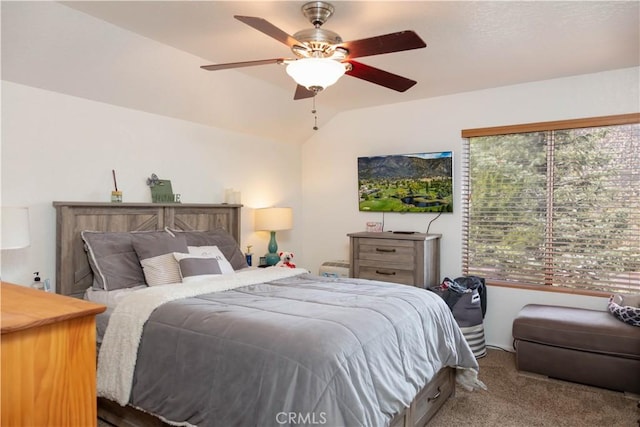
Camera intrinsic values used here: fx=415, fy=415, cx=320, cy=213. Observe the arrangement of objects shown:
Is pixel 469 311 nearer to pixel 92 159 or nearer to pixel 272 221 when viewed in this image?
pixel 272 221

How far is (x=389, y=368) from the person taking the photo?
1920 millimetres

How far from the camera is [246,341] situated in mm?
1839

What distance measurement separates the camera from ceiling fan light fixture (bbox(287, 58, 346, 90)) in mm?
2045

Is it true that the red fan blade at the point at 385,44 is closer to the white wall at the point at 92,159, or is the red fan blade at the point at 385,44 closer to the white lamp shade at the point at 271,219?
the white wall at the point at 92,159

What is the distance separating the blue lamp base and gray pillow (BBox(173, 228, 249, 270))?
76 cm

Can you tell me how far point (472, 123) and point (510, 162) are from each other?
1.73ft

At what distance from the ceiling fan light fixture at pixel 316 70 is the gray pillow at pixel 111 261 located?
6.11 feet

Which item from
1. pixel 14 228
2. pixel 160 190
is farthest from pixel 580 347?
pixel 14 228

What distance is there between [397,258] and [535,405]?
1660mm

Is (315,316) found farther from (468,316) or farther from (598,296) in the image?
(598,296)

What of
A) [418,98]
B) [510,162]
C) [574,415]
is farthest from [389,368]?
[418,98]

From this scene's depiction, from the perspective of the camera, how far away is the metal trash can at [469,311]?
3.63m

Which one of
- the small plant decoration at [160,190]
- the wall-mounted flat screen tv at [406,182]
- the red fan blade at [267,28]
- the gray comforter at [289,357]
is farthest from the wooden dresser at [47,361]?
the wall-mounted flat screen tv at [406,182]

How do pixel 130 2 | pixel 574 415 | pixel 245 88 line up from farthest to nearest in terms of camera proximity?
pixel 245 88
pixel 574 415
pixel 130 2
